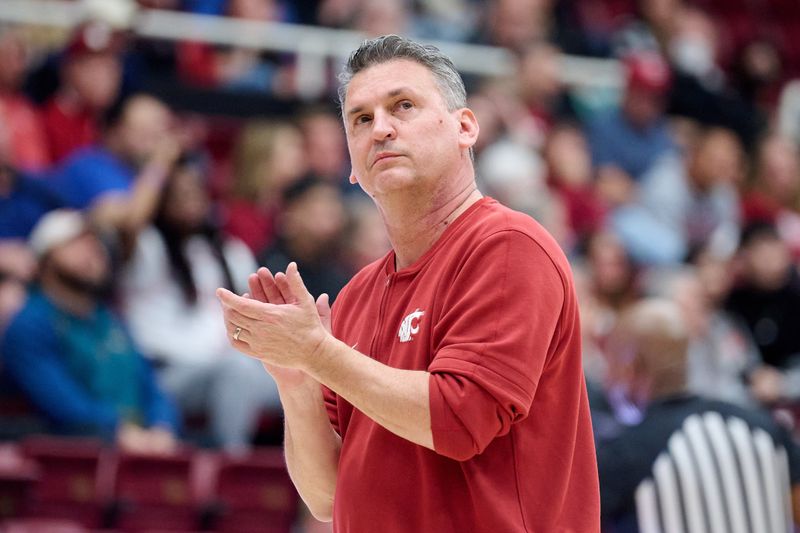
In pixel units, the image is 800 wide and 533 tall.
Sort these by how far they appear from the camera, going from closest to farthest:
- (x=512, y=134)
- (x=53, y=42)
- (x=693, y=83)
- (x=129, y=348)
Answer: (x=129, y=348)
(x=53, y=42)
(x=512, y=134)
(x=693, y=83)

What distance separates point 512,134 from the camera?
363 inches

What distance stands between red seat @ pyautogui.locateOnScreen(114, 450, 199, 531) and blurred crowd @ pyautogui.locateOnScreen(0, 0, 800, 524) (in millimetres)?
296

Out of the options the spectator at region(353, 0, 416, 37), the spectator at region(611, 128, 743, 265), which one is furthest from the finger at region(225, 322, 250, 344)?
the spectator at region(611, 128, 743, 265)

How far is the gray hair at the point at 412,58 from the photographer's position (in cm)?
279

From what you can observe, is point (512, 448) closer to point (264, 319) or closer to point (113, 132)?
point (264, 319)

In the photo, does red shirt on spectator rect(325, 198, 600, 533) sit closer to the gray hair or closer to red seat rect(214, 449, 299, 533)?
the gray hair

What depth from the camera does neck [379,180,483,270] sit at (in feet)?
9.16

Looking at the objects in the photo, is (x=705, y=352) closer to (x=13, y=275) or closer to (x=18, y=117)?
(x=13, y=275)

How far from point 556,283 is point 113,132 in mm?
5547

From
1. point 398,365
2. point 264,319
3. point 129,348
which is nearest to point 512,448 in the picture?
point 398,365

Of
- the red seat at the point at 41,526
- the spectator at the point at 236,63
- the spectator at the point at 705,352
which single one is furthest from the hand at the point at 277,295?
the spectator at the point at 236,63

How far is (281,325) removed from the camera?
2.48m

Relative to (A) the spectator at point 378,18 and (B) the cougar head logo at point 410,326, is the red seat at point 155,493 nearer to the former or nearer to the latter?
(B) the cougar head logo at point 410,326

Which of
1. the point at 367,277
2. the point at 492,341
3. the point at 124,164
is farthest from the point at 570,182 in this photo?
the point at 492,341
